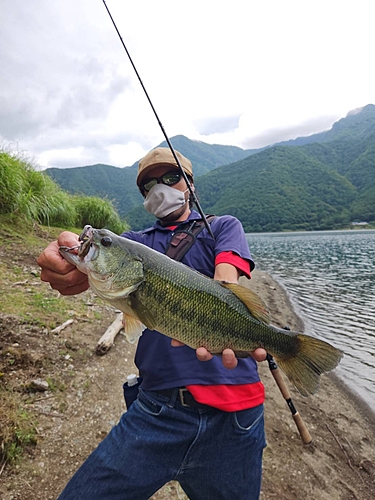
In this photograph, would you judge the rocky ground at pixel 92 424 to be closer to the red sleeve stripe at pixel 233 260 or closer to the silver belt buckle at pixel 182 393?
the silver belt buckle at pixel 182 393

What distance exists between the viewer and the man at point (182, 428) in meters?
1.76

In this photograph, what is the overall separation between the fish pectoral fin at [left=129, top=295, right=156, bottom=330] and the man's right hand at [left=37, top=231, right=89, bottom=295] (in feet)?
1.27

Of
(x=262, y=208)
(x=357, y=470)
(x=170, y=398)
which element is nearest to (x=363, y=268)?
(x=357, y=470)

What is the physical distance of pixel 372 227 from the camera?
314 feet

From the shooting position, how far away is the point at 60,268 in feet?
5.94

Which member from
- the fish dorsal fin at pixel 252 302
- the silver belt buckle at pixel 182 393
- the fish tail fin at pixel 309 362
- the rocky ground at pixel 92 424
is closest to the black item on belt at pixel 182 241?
the fish dorsal fin at pixel 252 302

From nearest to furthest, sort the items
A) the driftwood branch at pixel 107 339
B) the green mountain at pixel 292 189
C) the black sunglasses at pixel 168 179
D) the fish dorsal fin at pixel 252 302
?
the fish dorsal fin at pixel 252 302 < the black sunglasses at pixel 168 179 < the driftwood branch at pixel 107 339 < the green mountain at pixel 292 189

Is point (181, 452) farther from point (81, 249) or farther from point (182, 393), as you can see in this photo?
point (81, 249)

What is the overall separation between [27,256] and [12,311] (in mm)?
2975

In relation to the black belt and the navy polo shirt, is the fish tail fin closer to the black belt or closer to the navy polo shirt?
the navy polo shirt

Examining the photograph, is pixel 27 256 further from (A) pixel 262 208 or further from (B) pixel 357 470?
(A) pixel 262 208

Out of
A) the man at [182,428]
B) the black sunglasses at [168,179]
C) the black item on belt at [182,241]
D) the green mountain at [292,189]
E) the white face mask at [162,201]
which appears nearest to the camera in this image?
the man at [182,428]

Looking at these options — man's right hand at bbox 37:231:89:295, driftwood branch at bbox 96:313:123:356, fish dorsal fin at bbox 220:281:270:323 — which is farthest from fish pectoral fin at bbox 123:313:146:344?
driftwood branch at bbox 96:313:123:356

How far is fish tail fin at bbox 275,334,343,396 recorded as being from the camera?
1968 millimetres
